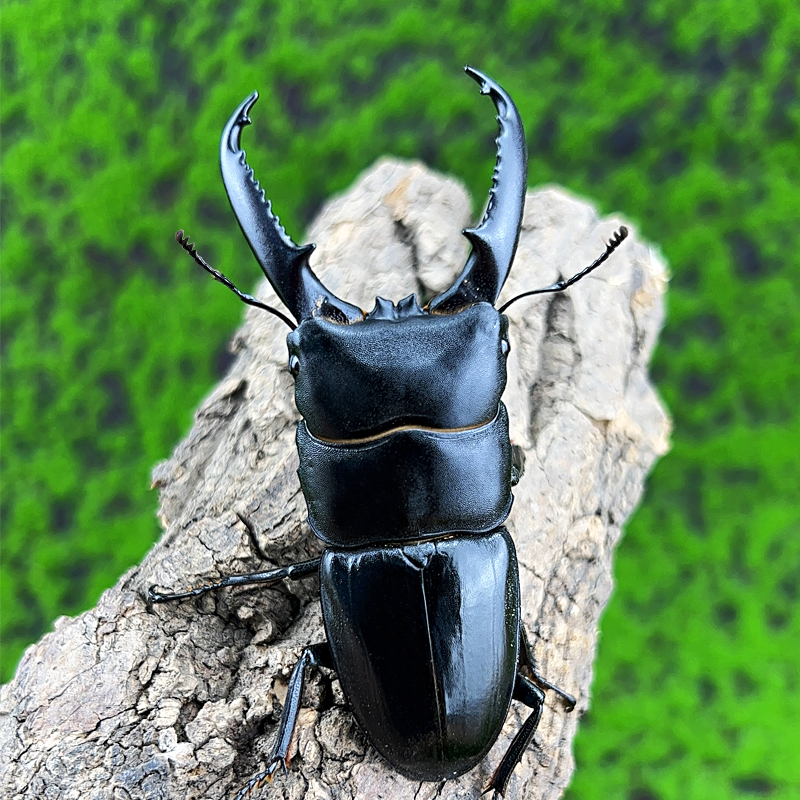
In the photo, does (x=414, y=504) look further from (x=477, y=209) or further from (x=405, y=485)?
(x=477, y=209)

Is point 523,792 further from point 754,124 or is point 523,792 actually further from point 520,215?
point 754,124

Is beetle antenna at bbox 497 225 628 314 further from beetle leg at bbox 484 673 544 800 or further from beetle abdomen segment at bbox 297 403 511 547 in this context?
beetle leg at bbox 484 673 544 800

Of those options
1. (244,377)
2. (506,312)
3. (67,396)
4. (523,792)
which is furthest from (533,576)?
(67,396)

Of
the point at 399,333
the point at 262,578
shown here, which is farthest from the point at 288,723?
the point at 399,333

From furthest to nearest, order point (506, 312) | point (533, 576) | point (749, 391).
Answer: point (749, 391), point (506, 312), point (533, 576)

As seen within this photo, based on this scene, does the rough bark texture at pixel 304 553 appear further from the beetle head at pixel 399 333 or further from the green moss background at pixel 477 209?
the green moss background at pixel 477 209

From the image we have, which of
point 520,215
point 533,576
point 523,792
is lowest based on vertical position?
point 523,792

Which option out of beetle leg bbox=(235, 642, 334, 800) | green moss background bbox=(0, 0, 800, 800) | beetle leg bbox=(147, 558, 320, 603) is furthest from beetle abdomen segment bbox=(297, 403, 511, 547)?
green moss background bbox=(0, 0, 800, 800)
